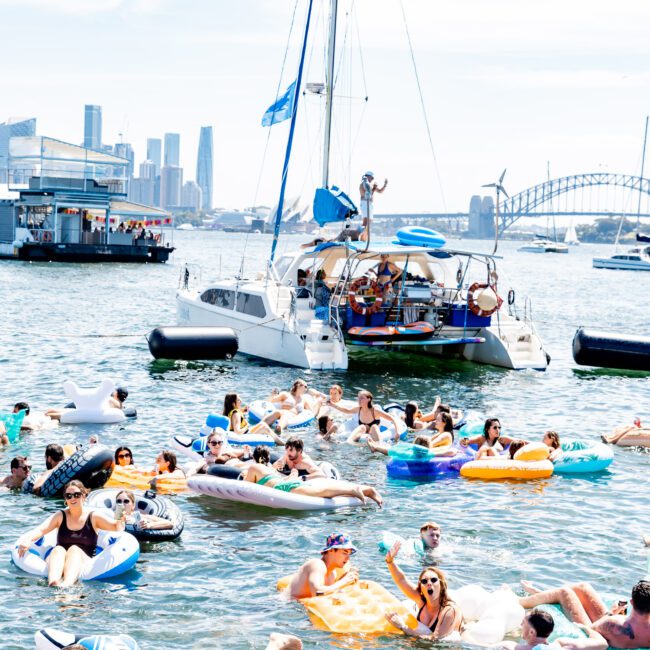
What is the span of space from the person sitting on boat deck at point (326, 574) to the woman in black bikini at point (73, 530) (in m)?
2.46

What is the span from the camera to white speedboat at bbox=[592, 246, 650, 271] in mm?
115500

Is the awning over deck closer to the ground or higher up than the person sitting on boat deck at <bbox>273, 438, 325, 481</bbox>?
higher up

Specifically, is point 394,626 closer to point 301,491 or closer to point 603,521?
point 301,491

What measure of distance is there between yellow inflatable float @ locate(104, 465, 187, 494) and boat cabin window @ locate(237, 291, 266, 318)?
42.2ft

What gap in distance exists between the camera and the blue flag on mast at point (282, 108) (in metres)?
34.2

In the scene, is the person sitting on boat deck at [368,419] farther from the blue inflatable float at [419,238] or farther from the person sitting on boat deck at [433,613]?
the blue inflatable float at [419,238]

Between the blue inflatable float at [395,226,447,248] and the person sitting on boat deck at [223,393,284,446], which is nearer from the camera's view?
the person sitting on boat deck at [223,393,284,446]

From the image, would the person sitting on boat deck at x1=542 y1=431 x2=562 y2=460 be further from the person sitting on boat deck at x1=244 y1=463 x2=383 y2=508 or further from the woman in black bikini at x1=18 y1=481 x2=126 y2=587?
the woman in black bikini at x1=18 y1=481 x2=126 y2=587

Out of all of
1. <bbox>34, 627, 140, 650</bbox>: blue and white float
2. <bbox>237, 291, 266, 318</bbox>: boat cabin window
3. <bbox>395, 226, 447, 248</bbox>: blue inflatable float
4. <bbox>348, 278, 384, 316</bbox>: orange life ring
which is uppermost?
<bbox>395, 226, 447, 248</bbox>: blue inflatable float

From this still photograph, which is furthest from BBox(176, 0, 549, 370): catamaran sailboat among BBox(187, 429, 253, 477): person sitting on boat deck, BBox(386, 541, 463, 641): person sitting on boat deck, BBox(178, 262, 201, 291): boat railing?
BBox(386, 541, 463, 641): person sitting on boat deck

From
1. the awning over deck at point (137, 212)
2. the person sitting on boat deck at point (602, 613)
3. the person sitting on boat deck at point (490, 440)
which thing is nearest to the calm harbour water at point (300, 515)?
the person sitting on boat deck at point (490, 440)

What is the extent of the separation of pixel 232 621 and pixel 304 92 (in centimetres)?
2384

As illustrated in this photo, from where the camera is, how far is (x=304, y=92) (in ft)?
108

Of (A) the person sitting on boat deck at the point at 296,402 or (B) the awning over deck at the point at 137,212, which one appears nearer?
(A) the person sitting on boat deck at the point at 296,402
